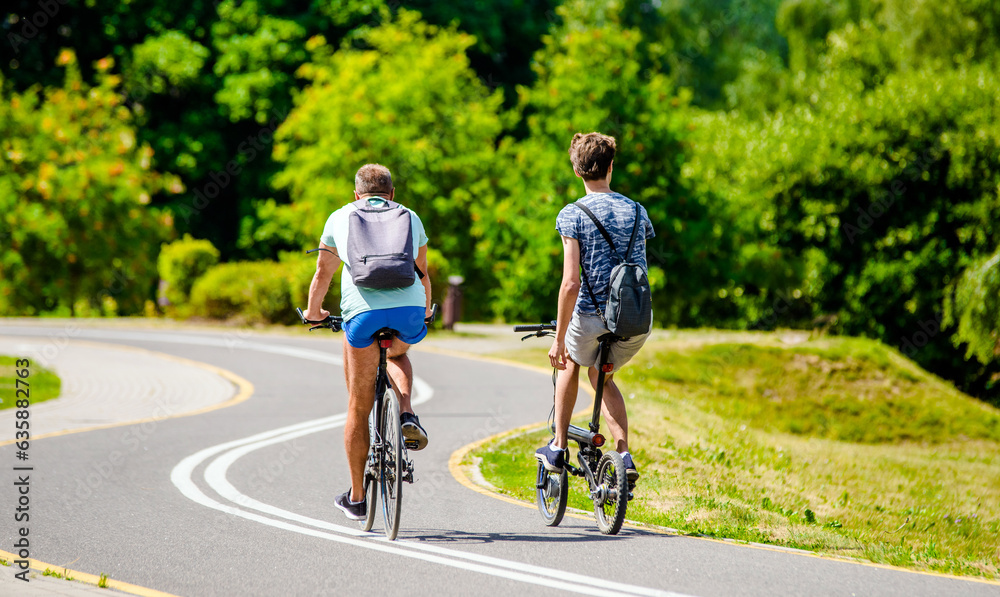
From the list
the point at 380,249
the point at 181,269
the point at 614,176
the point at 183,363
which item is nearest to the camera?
the point at 380,249

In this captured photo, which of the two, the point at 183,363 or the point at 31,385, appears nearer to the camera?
the point at 31,385

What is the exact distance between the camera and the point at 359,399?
5574 millimetres

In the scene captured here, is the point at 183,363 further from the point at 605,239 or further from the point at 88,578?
the point at 605,239

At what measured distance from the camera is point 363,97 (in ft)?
94.0

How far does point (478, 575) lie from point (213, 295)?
21.1m

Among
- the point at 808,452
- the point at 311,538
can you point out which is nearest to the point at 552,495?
the point at 311,538

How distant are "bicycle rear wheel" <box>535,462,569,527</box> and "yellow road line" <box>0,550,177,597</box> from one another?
2225 millimetres

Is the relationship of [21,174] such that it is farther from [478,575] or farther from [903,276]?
[478,575]

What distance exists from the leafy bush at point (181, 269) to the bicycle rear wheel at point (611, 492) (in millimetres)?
22287

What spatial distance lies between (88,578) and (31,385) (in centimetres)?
927

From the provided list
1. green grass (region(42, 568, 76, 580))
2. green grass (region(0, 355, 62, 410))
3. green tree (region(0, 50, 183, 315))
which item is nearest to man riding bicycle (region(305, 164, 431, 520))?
green grass (region(42, 568, 76, 580))

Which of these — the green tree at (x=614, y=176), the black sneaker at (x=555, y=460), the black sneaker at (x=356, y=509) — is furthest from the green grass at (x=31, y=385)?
the green tree at (x=614, y=176)

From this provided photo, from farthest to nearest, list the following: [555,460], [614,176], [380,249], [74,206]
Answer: [74,206]
[614,176]
[555,460]
[380,249]

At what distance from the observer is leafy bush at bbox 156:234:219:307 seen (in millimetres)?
26047
